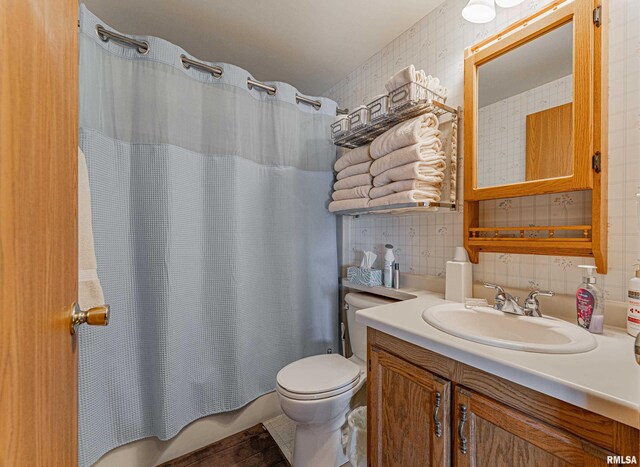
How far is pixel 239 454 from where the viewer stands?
1484 mm

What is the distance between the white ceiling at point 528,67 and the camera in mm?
996

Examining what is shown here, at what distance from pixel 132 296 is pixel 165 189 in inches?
20.1

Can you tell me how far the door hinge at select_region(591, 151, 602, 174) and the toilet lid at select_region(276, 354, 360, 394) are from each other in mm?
1205

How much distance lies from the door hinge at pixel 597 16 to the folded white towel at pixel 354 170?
3.04 feet

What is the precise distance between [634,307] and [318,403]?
1108 millimetres

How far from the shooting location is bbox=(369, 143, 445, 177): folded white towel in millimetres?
1248

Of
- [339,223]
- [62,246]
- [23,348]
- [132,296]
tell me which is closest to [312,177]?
[339,223]

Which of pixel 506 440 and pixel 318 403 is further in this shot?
pixel 318 403

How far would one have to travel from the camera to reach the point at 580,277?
1.00 m

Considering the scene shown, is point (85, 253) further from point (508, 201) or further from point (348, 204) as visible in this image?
point (508, 201)

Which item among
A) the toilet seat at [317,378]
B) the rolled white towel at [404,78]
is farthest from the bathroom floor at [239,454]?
the rolled white towel at [404,78]

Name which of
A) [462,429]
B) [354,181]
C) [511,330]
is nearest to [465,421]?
[462,429]

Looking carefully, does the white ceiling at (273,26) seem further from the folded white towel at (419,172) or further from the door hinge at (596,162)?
the door hinge at (596,162)

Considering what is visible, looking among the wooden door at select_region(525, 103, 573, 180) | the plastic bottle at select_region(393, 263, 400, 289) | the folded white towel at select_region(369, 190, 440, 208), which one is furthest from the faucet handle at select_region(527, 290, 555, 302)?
the plastic bottle at select_region(393, 263, 400, 289)
